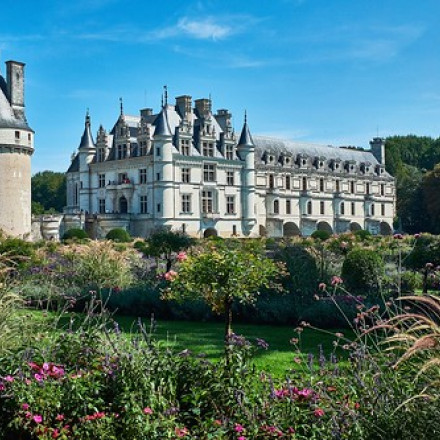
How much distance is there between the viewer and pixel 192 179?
121 feet

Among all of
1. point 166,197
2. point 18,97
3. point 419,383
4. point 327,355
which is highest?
point 18,97

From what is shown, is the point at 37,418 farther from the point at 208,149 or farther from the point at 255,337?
the point at 208,149

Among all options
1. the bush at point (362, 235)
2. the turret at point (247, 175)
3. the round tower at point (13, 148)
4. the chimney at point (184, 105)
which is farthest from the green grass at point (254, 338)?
the turret at point (247, 175)

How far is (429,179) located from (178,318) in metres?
40.6

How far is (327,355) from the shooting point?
7.38m

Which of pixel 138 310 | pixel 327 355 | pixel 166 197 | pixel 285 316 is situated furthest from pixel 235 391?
pixel 166 197

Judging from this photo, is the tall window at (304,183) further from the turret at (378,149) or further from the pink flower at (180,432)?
the pink flower at (180,432)

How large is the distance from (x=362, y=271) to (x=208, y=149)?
87.2ft

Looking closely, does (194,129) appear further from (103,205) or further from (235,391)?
(235,391)

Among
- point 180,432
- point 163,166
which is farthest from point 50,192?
point 180,432

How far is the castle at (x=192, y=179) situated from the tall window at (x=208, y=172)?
0.22 ft

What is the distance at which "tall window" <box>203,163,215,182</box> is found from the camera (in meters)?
38.0

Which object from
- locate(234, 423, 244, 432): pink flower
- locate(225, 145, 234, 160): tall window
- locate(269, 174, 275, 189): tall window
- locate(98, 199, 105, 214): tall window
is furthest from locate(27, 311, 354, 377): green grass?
locate(269, 174, 275, 189): tall window

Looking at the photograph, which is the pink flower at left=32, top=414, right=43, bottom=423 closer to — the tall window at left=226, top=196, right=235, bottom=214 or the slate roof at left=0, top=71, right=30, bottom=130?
the slate roof at left=0, top=71, right=30, bottom=130
